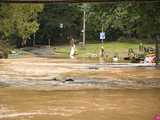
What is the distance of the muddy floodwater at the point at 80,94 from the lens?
13.5 m

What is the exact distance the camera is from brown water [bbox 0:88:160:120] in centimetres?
1312

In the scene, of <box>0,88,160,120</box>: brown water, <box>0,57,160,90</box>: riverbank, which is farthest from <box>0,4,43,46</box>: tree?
<box>0,88,160,120</box>: brown water

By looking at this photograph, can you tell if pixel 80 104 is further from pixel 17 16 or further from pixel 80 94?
A: pixel 17 16

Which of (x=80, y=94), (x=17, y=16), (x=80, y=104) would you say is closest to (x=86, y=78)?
(x=80, y=94)

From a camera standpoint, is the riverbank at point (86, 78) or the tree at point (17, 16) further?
the tree at point (17, 16)

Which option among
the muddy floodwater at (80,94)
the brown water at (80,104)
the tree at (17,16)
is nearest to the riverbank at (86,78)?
the muddy floodwater at (80,94)

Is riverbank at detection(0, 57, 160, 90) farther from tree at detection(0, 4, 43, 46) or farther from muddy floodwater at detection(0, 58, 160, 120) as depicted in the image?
tree at detection(0, 4, 43, 46)

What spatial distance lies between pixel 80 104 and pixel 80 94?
2713 millimetres

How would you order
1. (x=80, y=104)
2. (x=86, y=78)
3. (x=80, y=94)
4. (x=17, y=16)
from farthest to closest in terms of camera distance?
1. (x=17, y=16)
2. (x=86, y=78)
3. (x=80, y=94)
4. (x=80, y=104)

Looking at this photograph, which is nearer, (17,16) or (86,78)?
(86,78)

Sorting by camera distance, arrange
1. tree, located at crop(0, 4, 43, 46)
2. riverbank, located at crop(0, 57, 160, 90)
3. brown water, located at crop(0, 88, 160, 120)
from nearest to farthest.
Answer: brown water, located at crop(0, 88, 160, 120)
riverbank, located at crop(0, 57, 160, 90)
tree, located at crop(0, 4, 43, 46)

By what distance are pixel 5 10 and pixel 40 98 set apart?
13.2m

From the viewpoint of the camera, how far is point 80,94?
59.2 ft

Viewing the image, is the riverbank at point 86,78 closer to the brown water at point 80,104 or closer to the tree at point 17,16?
the brown water at point 80,104
